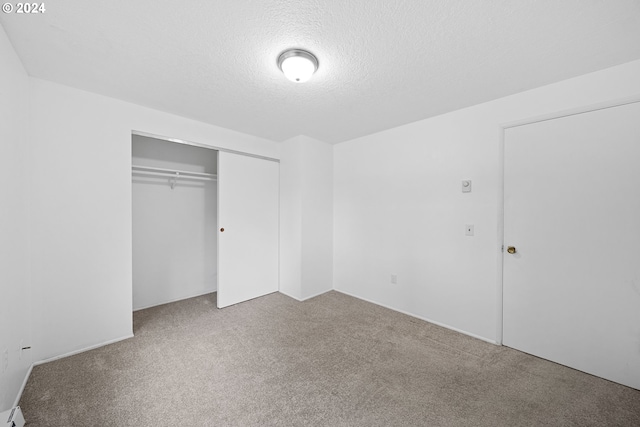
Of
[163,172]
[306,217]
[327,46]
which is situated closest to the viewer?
[327,46]

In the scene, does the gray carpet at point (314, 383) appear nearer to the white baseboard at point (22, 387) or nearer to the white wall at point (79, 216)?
the white baseboard at point (22, 387)

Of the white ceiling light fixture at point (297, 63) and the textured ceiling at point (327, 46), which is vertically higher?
the textured ceiling at point (327, 46)

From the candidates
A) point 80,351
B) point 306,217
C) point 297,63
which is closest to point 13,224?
point 80,351

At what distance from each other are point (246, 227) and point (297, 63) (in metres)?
2.36

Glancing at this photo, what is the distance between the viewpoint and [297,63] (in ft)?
5.53

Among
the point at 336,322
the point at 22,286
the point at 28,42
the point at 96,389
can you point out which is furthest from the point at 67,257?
the point at 336,322

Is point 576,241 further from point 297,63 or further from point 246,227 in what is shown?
point 246,227

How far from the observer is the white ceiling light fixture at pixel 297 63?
1.66 metres

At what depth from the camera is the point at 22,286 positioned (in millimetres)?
1843

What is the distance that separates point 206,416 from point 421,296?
2422 millimetres

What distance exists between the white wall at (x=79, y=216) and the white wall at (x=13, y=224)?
11cm

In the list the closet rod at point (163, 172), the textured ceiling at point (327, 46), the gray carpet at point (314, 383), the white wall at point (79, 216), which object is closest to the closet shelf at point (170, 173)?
the closet rod at point (163, 172)

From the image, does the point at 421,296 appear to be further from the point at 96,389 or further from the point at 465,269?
Answer: the point at 96,389

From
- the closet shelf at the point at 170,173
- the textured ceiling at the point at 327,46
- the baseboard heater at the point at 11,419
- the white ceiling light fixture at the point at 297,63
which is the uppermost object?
the textured ceiling at the point at 327,46
